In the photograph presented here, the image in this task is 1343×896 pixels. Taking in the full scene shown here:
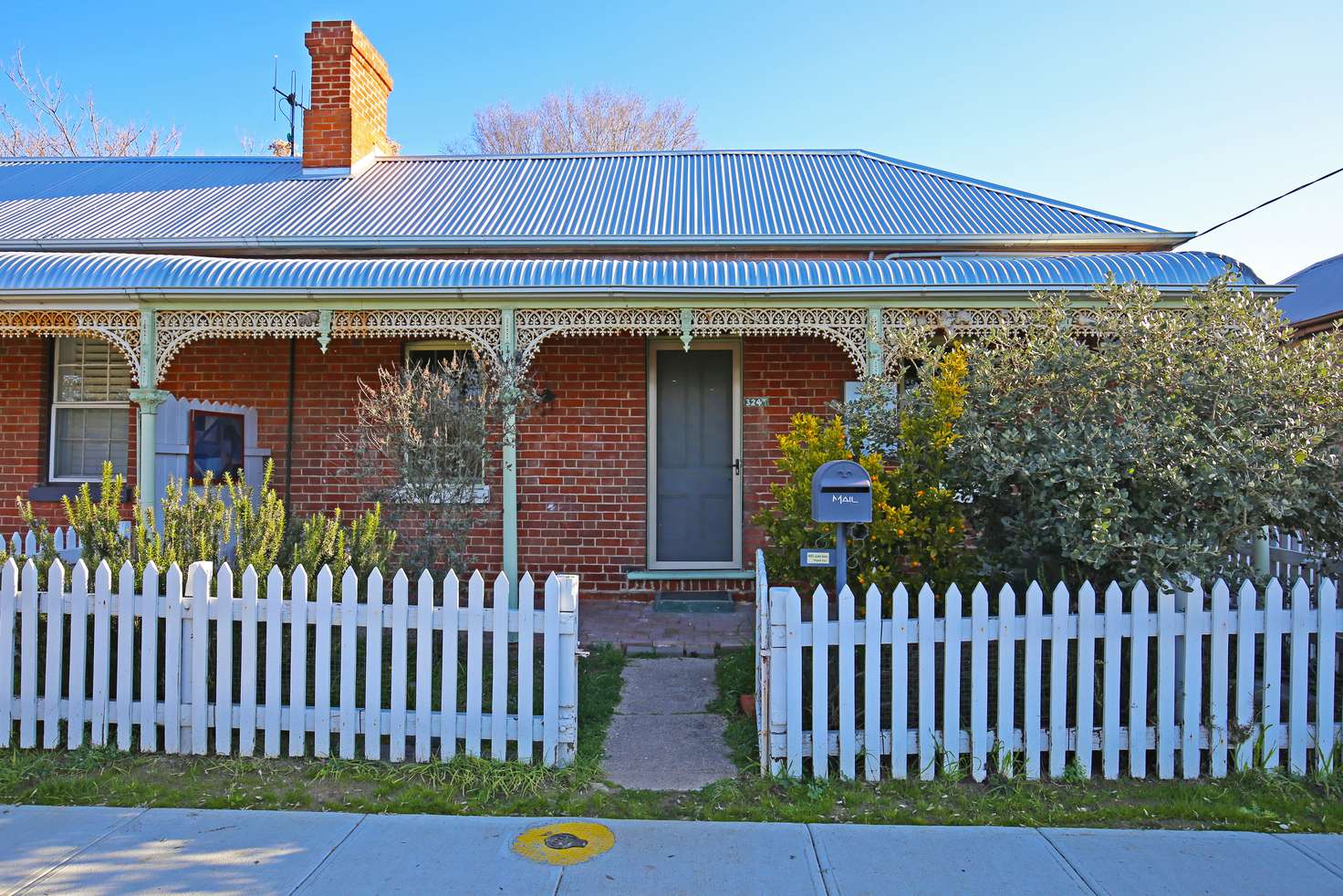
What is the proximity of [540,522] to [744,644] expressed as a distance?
2.80m

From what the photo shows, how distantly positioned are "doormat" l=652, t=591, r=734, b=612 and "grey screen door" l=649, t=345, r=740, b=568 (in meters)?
0.36

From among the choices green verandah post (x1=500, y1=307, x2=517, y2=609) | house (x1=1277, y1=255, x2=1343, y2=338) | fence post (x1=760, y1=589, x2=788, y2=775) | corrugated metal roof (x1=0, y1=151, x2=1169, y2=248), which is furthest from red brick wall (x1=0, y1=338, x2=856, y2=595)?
house (x1=1277, y1=255, x2=1343, y2=338)

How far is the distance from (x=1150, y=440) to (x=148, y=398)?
6.99 m

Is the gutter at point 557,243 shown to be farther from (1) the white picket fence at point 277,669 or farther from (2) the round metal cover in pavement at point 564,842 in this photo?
(2) the round metal cover in pavement at point 564,842

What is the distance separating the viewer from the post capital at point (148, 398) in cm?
714

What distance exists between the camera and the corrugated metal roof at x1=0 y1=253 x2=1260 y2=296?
713 centimetres

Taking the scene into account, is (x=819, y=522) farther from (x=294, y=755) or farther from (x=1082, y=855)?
(x=294, y=755)

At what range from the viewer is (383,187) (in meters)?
11.3

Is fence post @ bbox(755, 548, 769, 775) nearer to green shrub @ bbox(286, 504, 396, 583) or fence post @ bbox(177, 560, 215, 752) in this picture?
green shrub @ bbox(286, 504, 396, 583)

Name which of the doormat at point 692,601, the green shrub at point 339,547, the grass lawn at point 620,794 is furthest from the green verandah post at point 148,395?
the doormat at point 692,601

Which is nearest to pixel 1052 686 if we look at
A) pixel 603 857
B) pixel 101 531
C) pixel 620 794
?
pixel 620 794

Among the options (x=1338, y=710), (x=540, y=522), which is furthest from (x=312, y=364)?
(x=1338, y=710)

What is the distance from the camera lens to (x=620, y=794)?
4246 mm

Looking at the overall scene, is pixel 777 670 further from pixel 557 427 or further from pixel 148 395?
pixel 148 395
